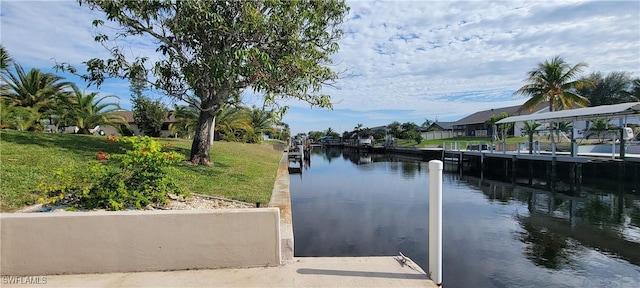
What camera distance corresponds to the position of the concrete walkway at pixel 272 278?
12.3 feet

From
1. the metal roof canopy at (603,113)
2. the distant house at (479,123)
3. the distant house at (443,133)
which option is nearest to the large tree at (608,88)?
the distant house at (479,123)

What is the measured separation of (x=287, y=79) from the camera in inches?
394

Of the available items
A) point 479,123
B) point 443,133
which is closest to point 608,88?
point 479,123

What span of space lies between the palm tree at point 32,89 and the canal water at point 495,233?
15.6 m

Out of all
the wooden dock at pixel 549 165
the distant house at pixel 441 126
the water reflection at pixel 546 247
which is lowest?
the water reflection at pixel 546 247

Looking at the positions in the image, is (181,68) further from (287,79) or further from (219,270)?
(219,270)

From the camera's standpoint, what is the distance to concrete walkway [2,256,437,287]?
3754mm

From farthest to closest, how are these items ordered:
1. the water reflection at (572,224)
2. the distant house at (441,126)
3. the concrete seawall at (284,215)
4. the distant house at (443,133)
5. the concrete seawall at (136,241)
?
the distant house at (441,126)
the distant house at (443,133)
the water reflection at (572,224)
the concrete seawall at (284,215)
the concrete seawall at (136,241)

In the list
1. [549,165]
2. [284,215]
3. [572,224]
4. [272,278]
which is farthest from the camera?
[549,165]

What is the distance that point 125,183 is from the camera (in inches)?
213

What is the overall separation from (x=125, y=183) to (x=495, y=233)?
29.2 ft

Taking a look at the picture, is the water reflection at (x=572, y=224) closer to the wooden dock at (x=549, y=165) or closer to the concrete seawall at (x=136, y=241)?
the wooden dock at (x=549, y=165)

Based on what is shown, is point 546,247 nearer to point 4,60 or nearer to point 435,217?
point 435,217

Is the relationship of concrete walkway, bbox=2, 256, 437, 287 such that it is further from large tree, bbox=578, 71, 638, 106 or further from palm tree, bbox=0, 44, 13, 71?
large tree, bbox=578, 71, 638, 106
